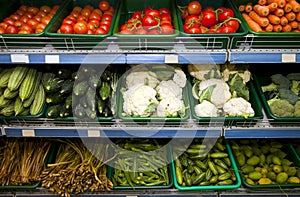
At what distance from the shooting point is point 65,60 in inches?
76.3

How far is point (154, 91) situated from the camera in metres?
2.19

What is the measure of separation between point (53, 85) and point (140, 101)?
611 millimetres

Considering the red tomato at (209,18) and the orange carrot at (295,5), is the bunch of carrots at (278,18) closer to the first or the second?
the orange carrot at (295,5)

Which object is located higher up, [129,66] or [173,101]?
[129,66]

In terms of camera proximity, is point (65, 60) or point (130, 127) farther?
point (130, 127)

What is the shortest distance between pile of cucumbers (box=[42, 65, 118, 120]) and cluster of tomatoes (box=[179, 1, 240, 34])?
663mm

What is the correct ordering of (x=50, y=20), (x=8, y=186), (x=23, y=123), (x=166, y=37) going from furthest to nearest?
(x=8, y=186) < (x=23, y=123) < (x=50, y=20) < (x=166, y=37)

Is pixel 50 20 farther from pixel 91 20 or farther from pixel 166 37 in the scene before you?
pixel 166 37

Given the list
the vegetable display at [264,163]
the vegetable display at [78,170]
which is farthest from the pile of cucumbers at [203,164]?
the vegetable display at [78,170]

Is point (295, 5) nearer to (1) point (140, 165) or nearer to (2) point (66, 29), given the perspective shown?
(2) point (66, 29)

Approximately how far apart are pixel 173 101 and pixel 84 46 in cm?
69

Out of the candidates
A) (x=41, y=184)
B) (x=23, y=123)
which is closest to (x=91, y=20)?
(x=23, y=123)

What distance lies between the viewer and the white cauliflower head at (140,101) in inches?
82.6

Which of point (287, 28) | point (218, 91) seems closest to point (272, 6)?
point (287, 28)
